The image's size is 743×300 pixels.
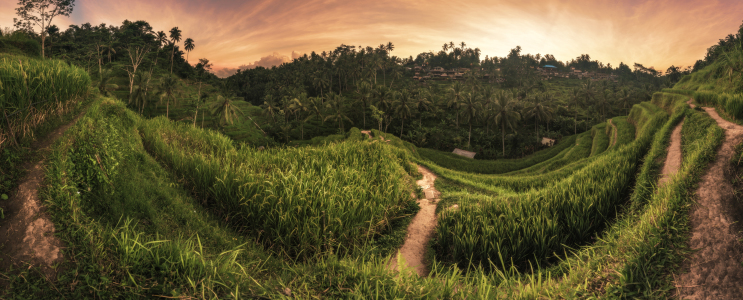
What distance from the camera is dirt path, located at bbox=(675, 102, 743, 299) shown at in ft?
10.7

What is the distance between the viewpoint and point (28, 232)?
3.02 meters

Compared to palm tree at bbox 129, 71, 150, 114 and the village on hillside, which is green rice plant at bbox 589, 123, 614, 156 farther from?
the village on hillside

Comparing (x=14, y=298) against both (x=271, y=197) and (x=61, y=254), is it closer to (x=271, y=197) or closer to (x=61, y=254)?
(x=61, y=254)

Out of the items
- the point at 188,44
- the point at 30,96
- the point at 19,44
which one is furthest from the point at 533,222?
the point at 188,44

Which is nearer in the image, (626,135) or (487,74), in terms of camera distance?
(626,135)

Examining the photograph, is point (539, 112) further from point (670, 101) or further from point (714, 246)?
point (714, 246)

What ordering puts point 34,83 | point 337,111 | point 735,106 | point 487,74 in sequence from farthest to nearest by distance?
point 487,74
point 337,111
point 735,106
point 34,83

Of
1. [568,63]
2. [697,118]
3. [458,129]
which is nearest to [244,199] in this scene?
[697,118]

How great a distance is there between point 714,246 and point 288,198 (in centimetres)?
631

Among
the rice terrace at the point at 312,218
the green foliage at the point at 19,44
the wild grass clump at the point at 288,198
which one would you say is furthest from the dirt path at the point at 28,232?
the green foliage at the point at 19,44

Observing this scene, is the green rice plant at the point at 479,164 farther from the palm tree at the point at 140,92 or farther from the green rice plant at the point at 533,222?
the palm tree at the point at 140,92

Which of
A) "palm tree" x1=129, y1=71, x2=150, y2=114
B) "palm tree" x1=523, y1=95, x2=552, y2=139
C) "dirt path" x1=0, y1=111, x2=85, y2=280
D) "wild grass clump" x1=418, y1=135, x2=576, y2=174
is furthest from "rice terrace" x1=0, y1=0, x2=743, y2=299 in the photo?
"palm tree" x1=129, y1=71, x2=150, y2=114

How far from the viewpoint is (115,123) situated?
6.37 meters

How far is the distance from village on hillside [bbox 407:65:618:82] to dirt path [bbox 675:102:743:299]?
90105 millimetres
